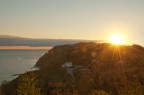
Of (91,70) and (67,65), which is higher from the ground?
(67,65)

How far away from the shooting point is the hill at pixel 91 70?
98.2 meters

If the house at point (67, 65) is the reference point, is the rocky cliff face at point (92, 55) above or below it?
above

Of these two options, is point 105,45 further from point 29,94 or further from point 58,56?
point 29,94

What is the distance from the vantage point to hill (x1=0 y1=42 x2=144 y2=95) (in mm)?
98150

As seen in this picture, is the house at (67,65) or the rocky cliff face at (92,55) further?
the rocky cliff face at (92,55)

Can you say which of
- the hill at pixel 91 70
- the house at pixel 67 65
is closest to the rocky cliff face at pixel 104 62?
the hill at pixel 91 70

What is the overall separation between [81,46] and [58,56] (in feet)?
46.1

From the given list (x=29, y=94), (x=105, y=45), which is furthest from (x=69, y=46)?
(x=29, y=94)

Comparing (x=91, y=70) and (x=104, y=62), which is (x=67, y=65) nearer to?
(x=104, y=62)

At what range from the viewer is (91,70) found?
11656 cm

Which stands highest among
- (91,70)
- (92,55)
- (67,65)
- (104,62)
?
(92,55)

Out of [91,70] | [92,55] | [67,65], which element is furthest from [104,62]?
[67,65]

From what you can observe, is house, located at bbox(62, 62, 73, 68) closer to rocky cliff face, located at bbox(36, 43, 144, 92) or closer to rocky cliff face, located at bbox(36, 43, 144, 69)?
rocky cliff face, located at bbox(36, 43, 144, 92)

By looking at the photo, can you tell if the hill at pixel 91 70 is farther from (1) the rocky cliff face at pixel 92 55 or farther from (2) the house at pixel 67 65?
(2) the house at pixel 67 65
